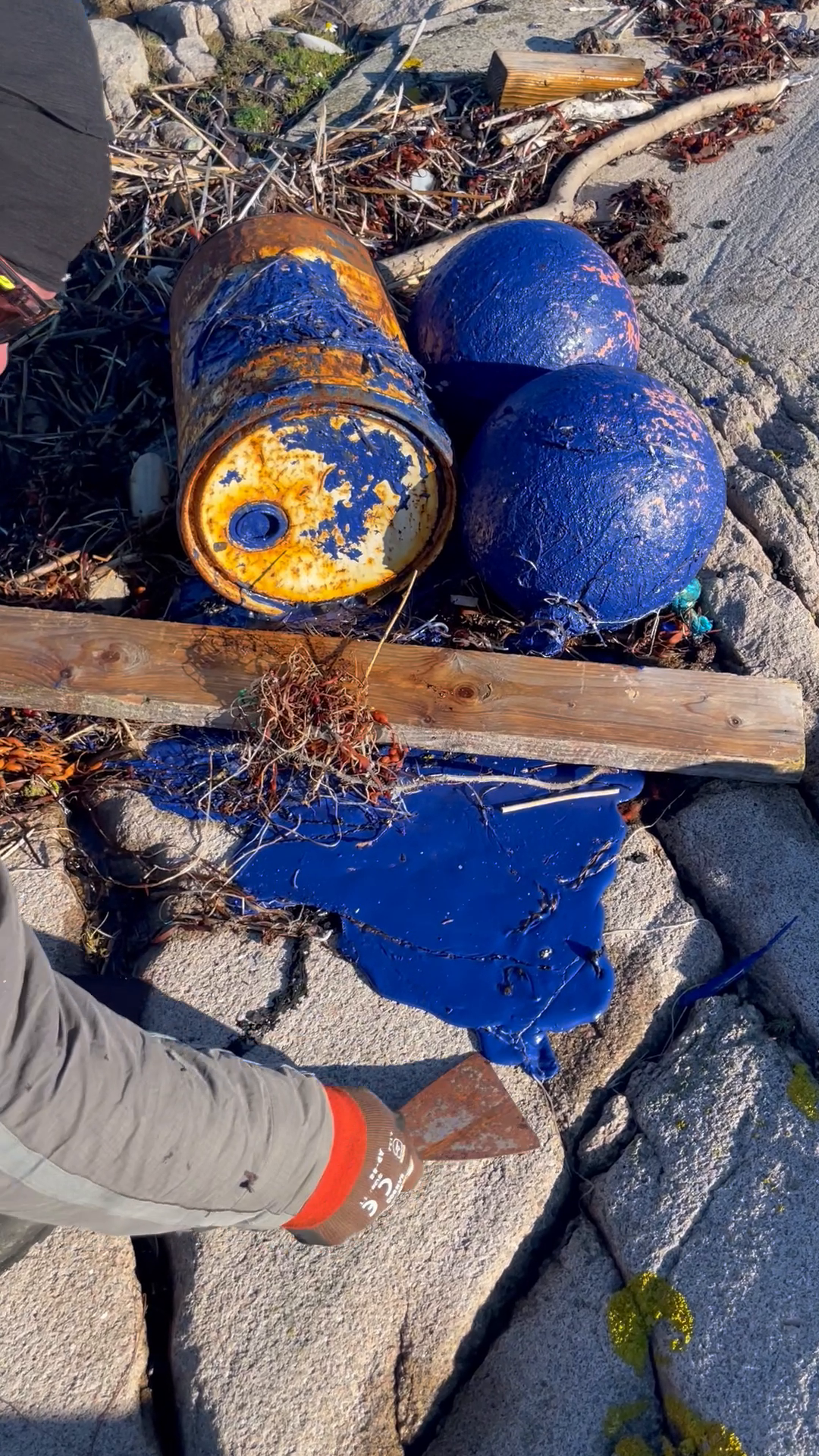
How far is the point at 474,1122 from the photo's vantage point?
2719 mm

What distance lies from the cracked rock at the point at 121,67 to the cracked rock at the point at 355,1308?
4743mm

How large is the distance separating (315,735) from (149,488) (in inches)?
52.9

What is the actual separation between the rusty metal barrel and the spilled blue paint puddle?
0.62 metres

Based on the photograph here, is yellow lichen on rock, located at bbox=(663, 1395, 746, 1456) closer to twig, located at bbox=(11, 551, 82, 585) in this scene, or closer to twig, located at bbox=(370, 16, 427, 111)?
twig, located at bbox=(11, 551, 82, 585)

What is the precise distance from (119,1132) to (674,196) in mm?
4817

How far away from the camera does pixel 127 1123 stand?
80.6 inches

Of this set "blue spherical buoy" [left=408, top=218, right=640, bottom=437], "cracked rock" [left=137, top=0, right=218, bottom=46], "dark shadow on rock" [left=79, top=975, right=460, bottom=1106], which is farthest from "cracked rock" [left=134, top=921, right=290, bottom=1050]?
"cracked rock" [left=137, top=0, right=218, bottom=46]

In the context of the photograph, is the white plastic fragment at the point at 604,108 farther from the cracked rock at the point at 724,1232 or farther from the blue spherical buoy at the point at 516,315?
the cracked rock at the point at 724,1232

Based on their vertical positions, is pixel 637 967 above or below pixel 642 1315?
above

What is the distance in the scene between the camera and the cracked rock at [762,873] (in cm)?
290

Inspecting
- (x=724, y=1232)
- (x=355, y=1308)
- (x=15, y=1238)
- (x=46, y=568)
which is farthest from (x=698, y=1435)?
(x=46, y=568)

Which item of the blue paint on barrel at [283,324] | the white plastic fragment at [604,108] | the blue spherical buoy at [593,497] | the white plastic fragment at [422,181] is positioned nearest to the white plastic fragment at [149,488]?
the blue paint on barrel at [283,324]

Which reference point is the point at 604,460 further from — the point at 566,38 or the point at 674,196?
the point at 566,38

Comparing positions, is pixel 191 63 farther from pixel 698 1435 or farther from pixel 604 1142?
pixel 698 1435
